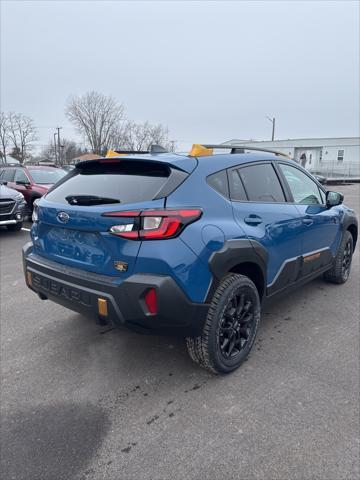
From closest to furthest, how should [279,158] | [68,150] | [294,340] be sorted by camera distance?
1. [294,340]
2. [279,158]
3. [68,150]

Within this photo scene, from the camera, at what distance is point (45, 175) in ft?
33.8

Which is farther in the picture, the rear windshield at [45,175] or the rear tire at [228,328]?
the rear windshield at [45,175]

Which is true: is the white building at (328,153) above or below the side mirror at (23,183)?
above

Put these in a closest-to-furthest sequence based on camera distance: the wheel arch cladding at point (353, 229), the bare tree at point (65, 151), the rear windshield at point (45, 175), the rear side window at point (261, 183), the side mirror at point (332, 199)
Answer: the rear side window at point (261, 183) < the side mirror at point (332, 199) < the wheel arch cladding at point (353, 229) < the rear windshield at point (45, 175) < the bare tree at point (65, 151)

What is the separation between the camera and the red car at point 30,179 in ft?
31.2

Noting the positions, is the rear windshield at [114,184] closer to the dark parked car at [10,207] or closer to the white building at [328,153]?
the dark parked car at [10,207]

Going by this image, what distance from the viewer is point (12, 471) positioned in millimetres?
1861

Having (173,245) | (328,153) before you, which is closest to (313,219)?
(173,245)

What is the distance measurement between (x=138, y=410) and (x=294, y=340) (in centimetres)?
164

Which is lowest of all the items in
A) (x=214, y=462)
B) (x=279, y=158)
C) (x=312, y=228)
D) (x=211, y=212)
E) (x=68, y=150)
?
(x=214, y=462)

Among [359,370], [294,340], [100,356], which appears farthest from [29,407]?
[359,370]

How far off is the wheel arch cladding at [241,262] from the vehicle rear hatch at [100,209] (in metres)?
0.56

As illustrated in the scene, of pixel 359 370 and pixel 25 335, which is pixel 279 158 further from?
pixel 25 335

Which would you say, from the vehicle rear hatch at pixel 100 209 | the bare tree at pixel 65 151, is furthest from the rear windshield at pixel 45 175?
the bare tree at pixel 65 151
